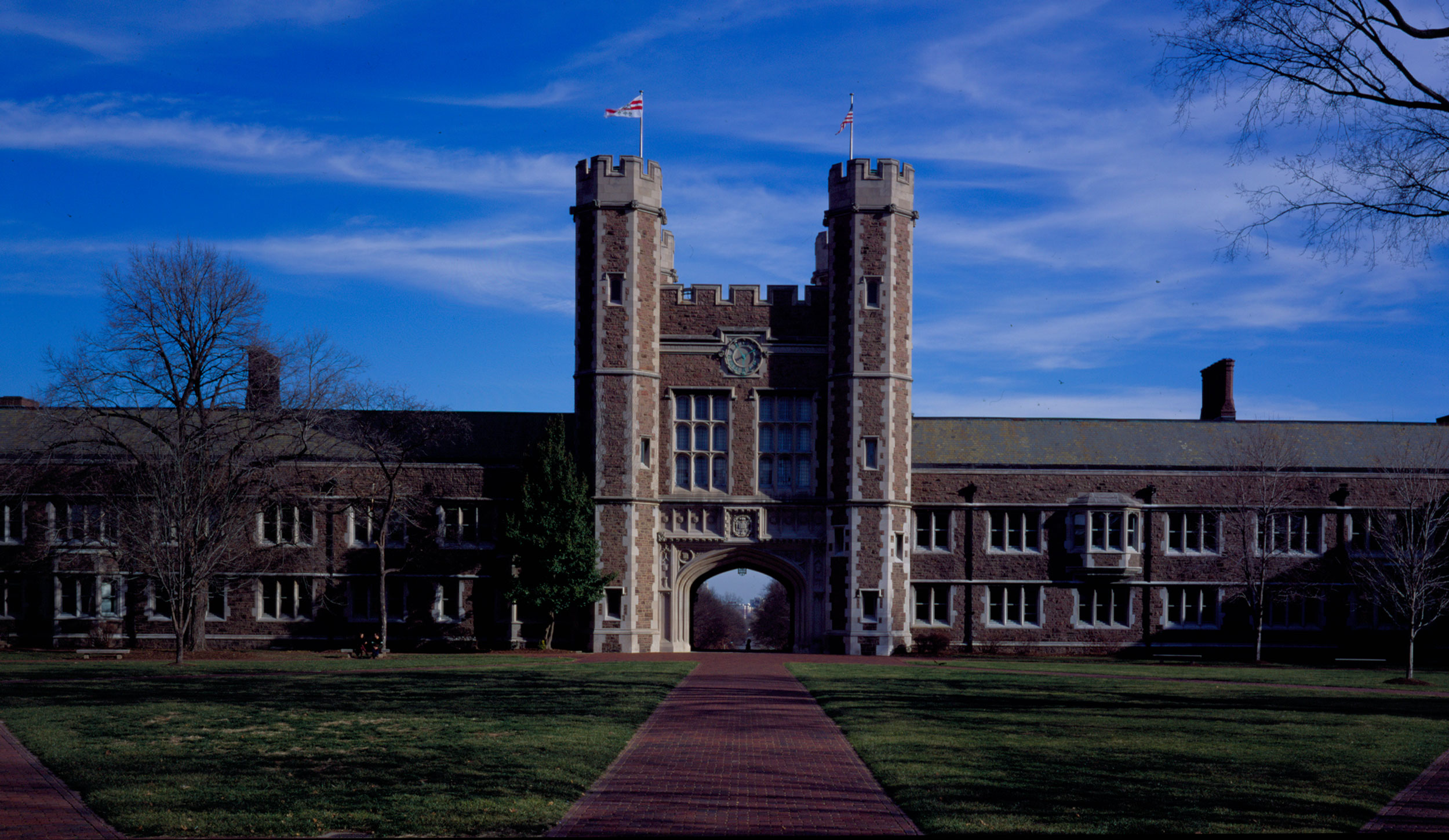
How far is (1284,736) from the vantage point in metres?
16.3

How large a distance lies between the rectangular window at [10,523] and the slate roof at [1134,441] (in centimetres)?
2850

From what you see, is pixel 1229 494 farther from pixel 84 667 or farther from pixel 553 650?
pixel 84 667

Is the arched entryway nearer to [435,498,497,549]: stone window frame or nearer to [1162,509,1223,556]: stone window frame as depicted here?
[435,498,497,549]: stone window frame

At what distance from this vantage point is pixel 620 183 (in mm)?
37312

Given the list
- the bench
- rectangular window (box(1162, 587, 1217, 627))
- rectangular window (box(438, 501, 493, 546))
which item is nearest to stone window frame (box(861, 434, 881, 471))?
rectangular window (box(1162, 587, 1217, 627))

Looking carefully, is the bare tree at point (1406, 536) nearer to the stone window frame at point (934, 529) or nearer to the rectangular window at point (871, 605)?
the stone window frame at point (934, 529)

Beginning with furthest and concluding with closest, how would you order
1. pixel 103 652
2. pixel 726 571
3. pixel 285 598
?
1. pixel 726 571
2. pixel 285 598
3. pixel 103 652

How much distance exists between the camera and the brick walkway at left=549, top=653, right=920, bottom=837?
10.2 metres

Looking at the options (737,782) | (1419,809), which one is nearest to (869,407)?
(737,782)

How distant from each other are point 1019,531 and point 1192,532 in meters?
5.78

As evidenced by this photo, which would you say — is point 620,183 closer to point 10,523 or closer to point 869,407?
point 869,407

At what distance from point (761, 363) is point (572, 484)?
23.3ft

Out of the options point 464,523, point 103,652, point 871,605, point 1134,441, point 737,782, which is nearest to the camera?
point 737,782

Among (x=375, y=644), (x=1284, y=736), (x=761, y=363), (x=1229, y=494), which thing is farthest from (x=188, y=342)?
(x=1229, y=494)
